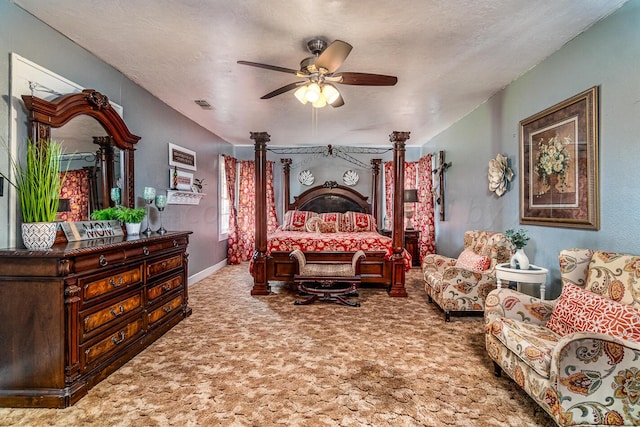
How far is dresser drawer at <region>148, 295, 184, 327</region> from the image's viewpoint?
9.38 ft

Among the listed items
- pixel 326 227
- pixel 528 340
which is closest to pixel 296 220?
pixel 326 227

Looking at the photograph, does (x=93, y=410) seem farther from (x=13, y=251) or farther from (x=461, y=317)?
A: (x=461, y=317)

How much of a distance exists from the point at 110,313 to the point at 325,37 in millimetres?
2782

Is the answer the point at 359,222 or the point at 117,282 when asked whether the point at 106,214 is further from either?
the point at 359,222

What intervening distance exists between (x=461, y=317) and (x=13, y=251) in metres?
4.06

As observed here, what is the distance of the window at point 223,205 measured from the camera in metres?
6.25

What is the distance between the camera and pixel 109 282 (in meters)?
2.30

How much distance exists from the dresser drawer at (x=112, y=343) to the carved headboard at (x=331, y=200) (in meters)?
4.41

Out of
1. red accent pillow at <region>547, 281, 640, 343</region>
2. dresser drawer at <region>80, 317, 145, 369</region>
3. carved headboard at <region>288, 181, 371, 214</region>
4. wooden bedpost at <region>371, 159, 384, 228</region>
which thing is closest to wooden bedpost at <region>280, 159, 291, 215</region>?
carved headboard at <region>288, 181, 371, 214</region>

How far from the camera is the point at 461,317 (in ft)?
11.6

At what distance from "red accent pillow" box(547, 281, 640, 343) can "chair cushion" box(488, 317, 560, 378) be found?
117 millimetres

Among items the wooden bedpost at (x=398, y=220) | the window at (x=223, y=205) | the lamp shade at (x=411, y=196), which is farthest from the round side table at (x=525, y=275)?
the window at (x=223, y=205)

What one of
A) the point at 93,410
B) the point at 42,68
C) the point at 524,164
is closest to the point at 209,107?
the point at 42,68

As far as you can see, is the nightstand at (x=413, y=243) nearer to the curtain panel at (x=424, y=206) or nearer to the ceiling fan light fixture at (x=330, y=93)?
the curtain panel at (x=424, y=206)
